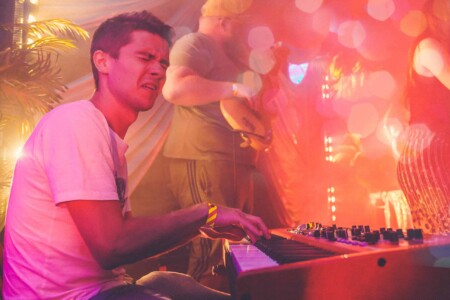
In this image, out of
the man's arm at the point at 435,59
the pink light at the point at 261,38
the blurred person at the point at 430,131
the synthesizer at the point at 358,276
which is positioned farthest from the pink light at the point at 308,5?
the synthesizer at the point at 358,276

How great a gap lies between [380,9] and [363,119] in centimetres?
164

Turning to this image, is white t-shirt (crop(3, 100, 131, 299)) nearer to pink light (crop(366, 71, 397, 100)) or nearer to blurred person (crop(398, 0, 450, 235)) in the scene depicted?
blurred person (crop(398, 0, 450, 235))

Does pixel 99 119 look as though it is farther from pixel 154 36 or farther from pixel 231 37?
pixel 231 37

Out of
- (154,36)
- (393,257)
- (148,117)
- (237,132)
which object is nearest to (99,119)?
(154,36)

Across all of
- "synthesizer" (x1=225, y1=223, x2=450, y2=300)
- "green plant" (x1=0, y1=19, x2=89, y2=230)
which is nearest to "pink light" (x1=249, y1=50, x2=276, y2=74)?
"green plant" (x1=0, y1=19, x2=89, y2=230)

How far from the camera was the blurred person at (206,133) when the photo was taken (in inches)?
167

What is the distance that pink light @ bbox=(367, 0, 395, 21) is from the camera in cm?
521

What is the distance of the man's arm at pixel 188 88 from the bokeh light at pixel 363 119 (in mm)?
2047

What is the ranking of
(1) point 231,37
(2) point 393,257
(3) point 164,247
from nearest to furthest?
(2) point 393,257
(3) point 164,247
(1) point 231,37

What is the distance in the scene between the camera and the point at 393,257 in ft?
3.43

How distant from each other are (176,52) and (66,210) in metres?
3.43

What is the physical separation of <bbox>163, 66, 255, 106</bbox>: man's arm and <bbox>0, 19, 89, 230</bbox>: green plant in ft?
3.81

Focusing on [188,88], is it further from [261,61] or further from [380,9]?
[380,9]

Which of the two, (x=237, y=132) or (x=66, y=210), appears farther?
(x=237, y=132)
